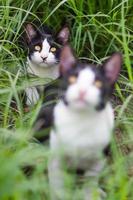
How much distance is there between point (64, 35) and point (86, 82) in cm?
143

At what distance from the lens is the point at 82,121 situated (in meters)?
2.40

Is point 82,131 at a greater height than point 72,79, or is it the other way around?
point 72,79

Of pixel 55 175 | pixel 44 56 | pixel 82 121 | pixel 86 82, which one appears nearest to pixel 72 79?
pixel 86 82

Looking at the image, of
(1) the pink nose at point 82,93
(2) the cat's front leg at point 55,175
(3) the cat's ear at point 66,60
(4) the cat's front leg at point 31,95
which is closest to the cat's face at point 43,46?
(4) the cat's front leg at point 31,95

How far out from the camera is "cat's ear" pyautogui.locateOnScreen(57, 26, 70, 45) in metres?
3.66

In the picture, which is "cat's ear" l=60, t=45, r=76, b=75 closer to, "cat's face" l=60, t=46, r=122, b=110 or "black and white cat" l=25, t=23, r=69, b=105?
"cat's face" l=60, t=46, r=122, b=110

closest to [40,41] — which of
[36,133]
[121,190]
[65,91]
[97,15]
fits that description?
[97,15]

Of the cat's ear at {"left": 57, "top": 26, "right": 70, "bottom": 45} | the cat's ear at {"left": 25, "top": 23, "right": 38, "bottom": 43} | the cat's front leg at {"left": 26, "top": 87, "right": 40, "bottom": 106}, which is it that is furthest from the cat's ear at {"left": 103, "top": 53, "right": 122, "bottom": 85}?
the cat's ear at {"left": 25, "top": 23, "right": 38, "bottom": 43}

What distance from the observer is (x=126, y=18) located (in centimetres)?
383

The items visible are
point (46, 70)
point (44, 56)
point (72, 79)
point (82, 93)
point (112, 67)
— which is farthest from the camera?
point (46, 70)

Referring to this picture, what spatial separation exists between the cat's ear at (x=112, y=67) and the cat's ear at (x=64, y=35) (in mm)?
1193

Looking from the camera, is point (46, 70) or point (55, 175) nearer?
point (55, 175)

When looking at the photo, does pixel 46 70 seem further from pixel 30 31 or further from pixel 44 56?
pixel 30 31

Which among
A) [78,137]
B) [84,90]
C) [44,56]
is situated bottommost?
[78,137]
